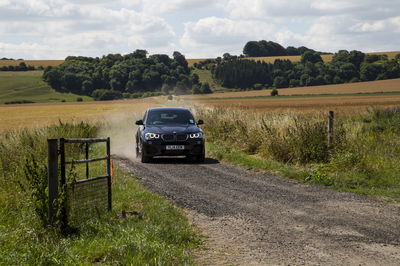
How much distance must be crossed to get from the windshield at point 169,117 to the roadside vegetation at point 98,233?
707cm

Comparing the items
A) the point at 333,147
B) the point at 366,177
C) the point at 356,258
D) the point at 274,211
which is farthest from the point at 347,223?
the point at 333,147

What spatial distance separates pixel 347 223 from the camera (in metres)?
9.34

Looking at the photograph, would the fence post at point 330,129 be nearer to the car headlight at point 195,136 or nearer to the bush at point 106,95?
the car headlight at point 195,136

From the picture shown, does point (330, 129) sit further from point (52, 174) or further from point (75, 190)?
point (52, 174)

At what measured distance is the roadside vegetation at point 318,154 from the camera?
14219 mm

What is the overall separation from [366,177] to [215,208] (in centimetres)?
520

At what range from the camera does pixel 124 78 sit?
13138 centimetres

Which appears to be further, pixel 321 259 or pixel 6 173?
pixel 6 173

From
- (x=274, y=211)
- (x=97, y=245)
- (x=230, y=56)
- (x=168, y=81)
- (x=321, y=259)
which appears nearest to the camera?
(x=321, y=259)

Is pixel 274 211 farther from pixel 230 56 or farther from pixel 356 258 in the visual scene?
pixel 230 56

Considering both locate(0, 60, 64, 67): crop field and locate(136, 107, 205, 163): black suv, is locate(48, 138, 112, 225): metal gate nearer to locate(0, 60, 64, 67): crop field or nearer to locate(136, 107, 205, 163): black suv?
locate(136, 107, 205, 163): black suv

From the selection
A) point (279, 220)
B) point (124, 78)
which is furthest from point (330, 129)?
point (124, 78)

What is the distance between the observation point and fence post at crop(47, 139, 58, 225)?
8.51m

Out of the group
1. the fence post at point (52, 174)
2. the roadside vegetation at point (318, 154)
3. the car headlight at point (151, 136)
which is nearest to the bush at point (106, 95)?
the roadside vegetation at point (318, 154)
